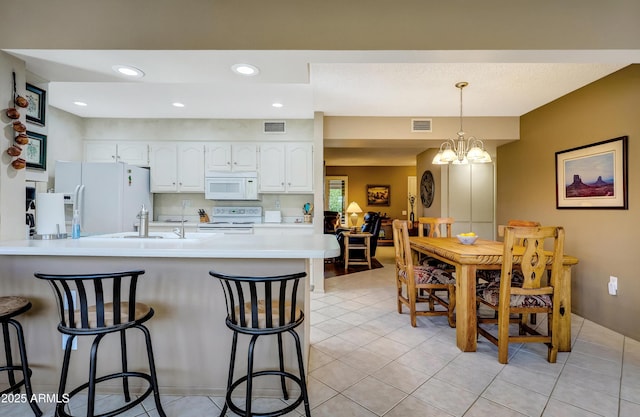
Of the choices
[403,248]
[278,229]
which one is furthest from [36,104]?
[403,248]

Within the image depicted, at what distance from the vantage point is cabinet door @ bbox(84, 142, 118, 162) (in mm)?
4547

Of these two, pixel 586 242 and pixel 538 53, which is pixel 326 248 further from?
pixel 586 242

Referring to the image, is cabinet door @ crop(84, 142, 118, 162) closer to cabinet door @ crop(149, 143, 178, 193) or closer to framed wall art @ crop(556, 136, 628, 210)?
cabinet door @ crop(149, 143, 178, 193)

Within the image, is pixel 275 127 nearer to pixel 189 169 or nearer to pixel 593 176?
pixel 189 169

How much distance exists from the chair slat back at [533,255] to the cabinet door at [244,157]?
3475 millimetres

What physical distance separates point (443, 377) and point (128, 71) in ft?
10.0

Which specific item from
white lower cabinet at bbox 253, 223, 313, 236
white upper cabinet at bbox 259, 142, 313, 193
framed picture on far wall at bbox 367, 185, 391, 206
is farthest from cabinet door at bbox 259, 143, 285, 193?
framed picture on far wall at bbox 367, 185, 391, 206

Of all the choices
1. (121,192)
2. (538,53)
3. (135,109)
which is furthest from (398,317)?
(135,109)

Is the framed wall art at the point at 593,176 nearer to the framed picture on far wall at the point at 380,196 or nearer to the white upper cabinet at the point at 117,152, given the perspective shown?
the white upper cabinet at the point at 117,152

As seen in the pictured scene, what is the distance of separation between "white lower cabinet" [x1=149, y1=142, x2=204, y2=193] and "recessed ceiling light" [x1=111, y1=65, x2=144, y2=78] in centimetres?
235

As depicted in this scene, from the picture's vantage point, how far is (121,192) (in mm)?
3908

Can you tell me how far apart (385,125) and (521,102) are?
1611mm

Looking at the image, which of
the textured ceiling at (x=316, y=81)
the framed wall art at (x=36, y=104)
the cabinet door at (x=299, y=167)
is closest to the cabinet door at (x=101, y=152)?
the textured ceiling at (x=316, y=81)

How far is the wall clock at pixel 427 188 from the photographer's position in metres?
6.52
